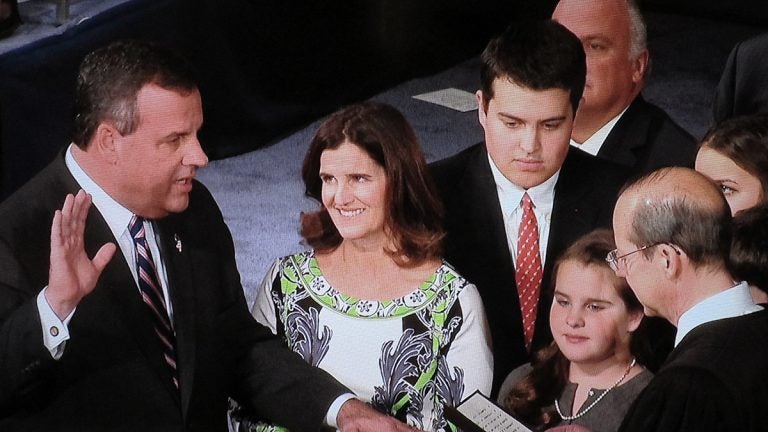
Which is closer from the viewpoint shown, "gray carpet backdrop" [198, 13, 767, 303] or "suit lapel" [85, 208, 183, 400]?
"suit lapel" [85, 208, 183, 400]

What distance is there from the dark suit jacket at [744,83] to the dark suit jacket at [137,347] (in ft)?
4.57

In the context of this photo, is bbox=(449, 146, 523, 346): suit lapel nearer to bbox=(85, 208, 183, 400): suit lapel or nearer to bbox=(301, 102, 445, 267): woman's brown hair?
bbox=(301, 102, 445, 267): woman's brown hair

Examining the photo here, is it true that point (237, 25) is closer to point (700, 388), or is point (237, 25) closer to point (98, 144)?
point (98, 144)

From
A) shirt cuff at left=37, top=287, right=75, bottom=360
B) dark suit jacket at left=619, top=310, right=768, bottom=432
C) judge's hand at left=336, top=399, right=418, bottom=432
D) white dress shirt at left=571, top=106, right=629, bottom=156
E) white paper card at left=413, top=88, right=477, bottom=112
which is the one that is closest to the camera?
dark suit jacket at left=619, top=310, right=768, bottom=432

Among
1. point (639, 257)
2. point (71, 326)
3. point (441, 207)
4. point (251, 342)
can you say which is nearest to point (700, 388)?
point (639, 257)

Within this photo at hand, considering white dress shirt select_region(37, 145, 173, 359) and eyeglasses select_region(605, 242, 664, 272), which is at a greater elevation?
white dress shirt select_region(37, 145, 173, 359)

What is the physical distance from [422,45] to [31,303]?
1.54 m

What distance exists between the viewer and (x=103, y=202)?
316 centimetres

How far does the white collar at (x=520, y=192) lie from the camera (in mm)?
3436

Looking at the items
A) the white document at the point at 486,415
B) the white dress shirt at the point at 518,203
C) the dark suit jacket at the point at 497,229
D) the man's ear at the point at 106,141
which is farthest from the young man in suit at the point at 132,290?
the white dress shirt at the point at 518,203

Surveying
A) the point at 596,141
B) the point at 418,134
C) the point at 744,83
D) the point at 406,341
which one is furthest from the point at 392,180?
the point at 744,83

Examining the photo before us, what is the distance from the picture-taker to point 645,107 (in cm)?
351

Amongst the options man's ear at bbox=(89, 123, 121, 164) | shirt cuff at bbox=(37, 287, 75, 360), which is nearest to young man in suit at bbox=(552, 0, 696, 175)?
man's ear at bbox=(89, 123, 121, 164)

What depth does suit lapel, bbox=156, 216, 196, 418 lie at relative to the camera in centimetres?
331
